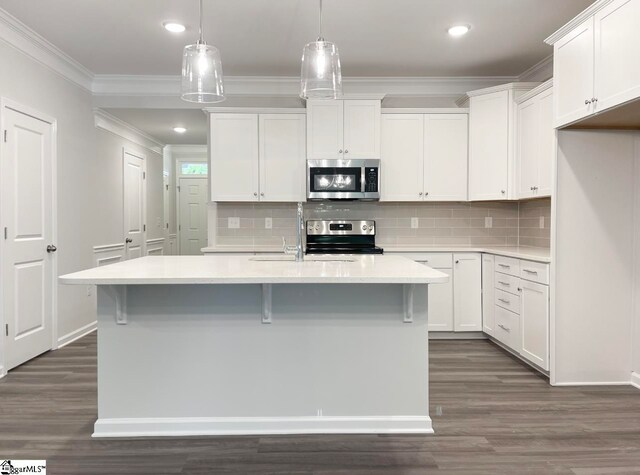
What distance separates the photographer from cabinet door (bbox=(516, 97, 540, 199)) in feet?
13.2

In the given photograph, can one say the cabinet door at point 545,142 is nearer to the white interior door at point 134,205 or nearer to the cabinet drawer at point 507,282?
the cabinet drawer at point 507,282

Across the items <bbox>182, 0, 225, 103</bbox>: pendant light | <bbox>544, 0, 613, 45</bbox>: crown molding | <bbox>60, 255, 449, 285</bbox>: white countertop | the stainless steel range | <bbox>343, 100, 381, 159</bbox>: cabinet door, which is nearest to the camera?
<bbox>60, 255, 449, 285</bbox>: white countertop

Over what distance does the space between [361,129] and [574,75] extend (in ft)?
6.58

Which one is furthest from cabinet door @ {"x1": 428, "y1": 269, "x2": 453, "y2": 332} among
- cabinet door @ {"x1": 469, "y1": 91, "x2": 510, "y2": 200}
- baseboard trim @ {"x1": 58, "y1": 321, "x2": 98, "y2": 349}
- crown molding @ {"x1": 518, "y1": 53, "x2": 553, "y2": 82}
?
baseboard trim @ {"x1": 58, "y1": 321, "x2": 98, "y2": 349}

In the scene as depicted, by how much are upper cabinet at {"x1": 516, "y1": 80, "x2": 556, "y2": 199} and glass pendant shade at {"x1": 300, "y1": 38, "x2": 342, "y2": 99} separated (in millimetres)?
2206

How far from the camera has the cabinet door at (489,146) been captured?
4414 mm

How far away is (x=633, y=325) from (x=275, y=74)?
3849 millimetres

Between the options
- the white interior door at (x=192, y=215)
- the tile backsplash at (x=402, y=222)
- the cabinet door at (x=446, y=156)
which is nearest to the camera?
the cabinet door at (x=446, y=156)

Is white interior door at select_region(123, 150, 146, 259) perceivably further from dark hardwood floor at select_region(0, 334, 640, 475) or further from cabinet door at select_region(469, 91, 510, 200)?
cabinet door at select_region(469, 91, 510, 200)

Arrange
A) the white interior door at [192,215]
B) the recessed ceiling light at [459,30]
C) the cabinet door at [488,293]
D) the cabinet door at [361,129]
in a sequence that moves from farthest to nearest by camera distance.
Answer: the white interior door at [192,215], the cabinet door at [361,129], the cabinet door at [488,293], the recessed ceiling light at [459,30]

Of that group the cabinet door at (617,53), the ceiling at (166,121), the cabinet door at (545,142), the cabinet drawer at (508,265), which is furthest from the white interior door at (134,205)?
the cabinet door at (617,53)

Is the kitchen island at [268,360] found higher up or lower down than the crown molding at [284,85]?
lower down

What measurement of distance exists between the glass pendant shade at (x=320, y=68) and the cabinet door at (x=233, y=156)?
2.38 m

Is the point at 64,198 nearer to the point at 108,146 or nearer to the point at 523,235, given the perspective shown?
the point at 108,146
